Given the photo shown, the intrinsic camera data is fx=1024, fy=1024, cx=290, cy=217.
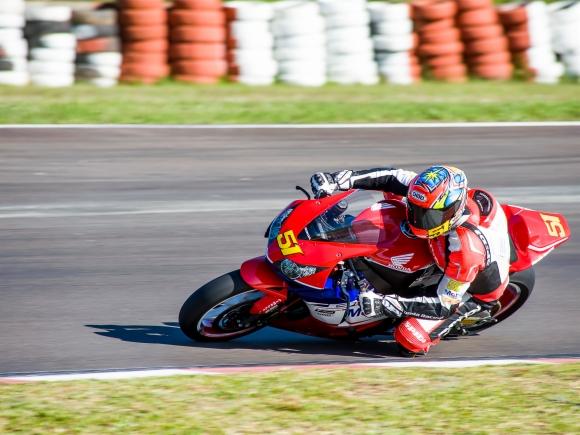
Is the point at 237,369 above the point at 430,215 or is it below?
below

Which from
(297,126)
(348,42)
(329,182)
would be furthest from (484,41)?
(329,182)

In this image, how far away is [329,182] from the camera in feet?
22.7

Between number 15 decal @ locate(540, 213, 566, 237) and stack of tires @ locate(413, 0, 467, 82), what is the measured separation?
9790 millimetres

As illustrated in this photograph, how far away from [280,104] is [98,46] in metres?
3.01

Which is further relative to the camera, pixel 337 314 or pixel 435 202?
pixel 337 314

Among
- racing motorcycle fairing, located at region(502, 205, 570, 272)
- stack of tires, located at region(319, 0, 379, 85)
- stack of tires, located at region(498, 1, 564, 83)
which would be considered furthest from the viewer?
stack of tires, located at region(498, 1, 564, 83)

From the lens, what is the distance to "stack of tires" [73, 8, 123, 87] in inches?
618

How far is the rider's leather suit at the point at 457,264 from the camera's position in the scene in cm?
667

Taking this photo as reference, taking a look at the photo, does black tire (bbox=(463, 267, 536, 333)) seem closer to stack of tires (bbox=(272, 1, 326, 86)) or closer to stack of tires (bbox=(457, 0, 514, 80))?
stack of tires (bbox=(272, 1, 326, 86))

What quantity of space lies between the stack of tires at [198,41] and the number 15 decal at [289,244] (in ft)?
31.4

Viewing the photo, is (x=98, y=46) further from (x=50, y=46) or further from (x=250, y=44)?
(x=250, y=44)

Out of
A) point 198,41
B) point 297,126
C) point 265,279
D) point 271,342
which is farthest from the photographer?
point 198,41

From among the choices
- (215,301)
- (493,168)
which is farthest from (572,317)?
(493,168)

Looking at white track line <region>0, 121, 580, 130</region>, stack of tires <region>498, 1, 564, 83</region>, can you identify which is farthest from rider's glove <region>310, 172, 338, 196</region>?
stack of tires <region>498, 1, 564, 83</region>
